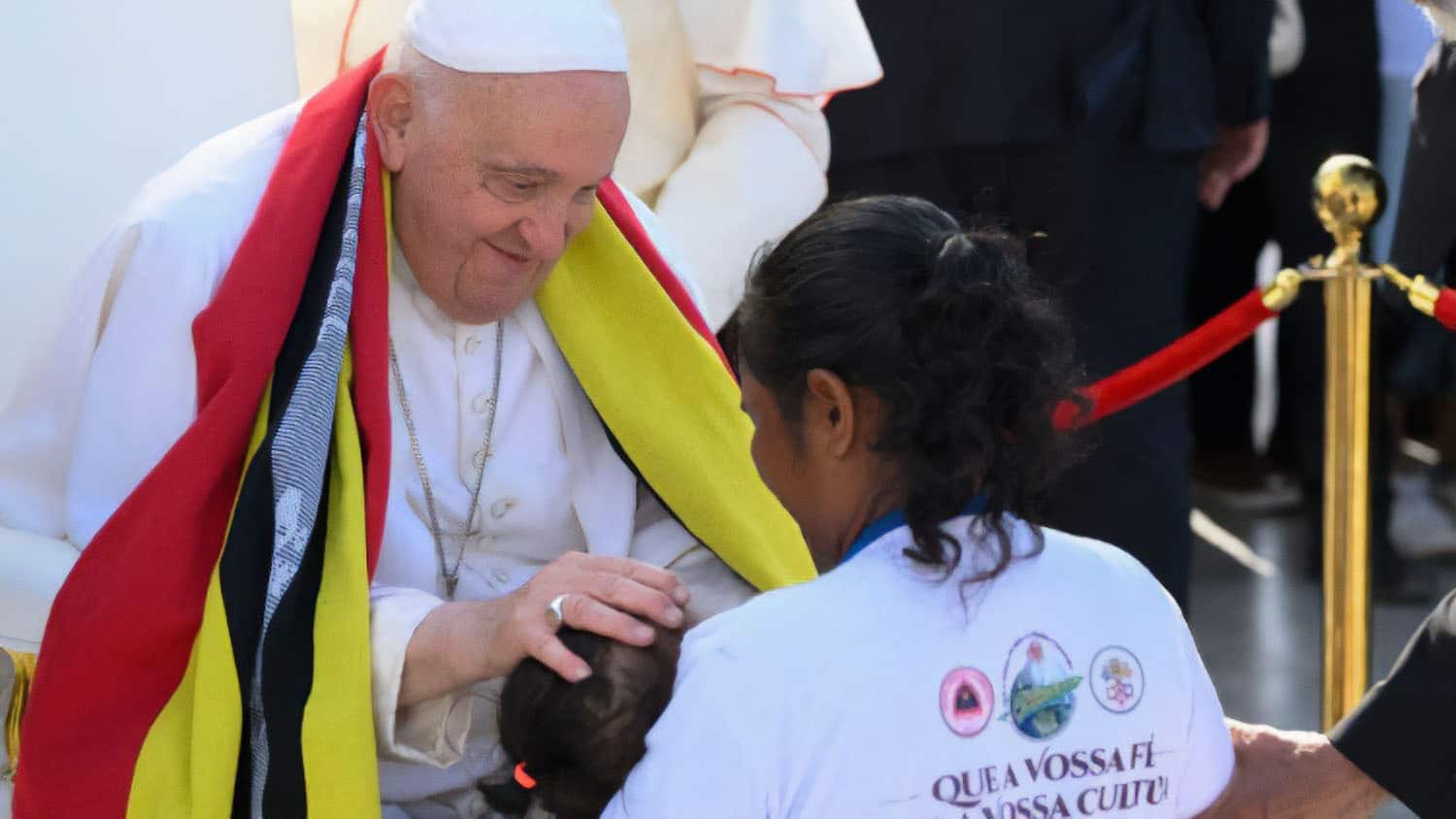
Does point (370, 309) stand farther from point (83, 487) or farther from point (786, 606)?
point (786, 606)

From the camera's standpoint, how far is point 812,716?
81.5 inches

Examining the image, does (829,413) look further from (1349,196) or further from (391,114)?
(1349,196)

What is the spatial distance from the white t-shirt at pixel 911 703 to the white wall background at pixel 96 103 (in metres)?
1.91

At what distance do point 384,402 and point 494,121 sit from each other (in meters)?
0.40

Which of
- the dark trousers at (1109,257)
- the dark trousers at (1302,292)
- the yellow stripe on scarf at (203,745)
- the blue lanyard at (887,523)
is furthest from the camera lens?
the dark trousers at (1302,292)

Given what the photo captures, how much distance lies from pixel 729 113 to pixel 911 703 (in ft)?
6.36

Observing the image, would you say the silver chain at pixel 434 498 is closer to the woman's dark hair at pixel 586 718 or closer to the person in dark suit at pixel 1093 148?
the woman's dark hair at pixel 586 718

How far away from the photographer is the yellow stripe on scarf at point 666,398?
2.90 metres

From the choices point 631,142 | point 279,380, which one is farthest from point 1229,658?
point 279,380

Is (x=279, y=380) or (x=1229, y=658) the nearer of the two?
(x=279, y=380)

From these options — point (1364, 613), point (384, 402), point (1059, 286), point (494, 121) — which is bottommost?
point (1364, 613)

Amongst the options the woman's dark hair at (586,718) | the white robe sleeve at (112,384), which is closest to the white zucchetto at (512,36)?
the white robe sleeve at (112,384)

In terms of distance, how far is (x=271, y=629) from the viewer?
8.03 ft

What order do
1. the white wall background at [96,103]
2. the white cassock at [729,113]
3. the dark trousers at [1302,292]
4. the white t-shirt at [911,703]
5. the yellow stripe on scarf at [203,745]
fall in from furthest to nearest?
the dark trousers at [1302,292], the white cassock at [729,113], the white wall background at [96,103], the yellow stripe on scarf at [203,745], the white t-shirt at [911,703]
